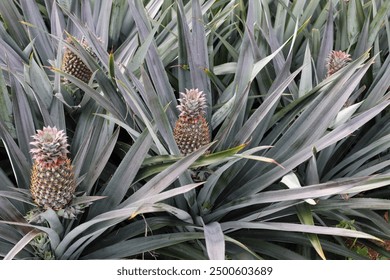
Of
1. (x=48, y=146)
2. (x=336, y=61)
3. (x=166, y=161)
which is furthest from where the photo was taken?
(x=336, y=61)

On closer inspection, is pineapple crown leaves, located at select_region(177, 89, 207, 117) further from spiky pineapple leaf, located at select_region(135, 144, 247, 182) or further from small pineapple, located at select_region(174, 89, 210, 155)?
spiky pineapple leaf, located at select_region(135, 144, 247, 182)

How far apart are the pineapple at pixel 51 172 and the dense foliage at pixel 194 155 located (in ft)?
0.09

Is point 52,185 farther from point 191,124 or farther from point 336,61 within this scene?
point 336,61

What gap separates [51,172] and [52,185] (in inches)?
1.1

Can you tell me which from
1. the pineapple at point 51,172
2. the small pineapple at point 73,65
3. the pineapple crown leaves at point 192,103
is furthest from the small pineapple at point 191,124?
the small pineapple at point 73,65

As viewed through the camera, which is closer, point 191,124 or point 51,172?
point 51,172

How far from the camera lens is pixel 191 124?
1.17 meters

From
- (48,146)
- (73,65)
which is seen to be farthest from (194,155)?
(73,65)

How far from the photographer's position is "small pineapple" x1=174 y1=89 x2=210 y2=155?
1145mm

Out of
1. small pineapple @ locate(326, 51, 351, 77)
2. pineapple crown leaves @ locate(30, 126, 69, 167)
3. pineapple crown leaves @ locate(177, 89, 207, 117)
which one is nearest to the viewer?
pineapple crown leaves @ locate(30, 126, 69, 167)

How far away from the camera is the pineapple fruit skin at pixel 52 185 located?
3.31 ft

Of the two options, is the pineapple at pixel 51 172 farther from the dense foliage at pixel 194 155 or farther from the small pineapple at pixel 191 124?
the small pineapple at pixel 191 124

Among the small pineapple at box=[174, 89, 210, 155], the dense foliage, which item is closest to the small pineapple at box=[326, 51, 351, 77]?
the dense foliage

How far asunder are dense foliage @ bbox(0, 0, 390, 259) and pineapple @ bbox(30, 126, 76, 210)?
0.03 metres
